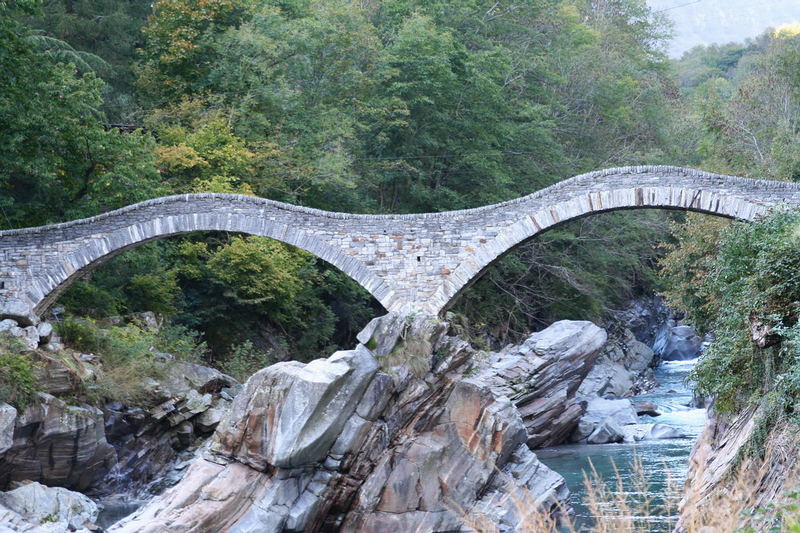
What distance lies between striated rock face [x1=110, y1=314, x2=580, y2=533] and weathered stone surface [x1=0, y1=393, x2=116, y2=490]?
14.5ft

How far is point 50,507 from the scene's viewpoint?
1352cm

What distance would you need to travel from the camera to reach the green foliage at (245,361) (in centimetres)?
2141

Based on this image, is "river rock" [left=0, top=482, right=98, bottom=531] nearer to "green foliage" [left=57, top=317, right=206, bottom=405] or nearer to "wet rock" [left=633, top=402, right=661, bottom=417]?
"green foliage" [left=57, top=317, right=206, bottom=405]

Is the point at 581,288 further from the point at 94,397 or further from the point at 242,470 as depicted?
the point at 242,470

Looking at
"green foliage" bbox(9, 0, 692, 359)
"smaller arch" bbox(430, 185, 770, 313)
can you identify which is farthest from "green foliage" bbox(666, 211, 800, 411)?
"green foliage" bbox(9, 0, 692, 359)

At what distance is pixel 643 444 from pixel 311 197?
11964 mm

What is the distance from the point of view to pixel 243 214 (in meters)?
20.0

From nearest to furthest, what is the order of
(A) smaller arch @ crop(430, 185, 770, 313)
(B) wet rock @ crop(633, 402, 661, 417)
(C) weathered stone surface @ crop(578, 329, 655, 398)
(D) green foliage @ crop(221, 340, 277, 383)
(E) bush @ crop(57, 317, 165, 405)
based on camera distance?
(E) bush @ crop(57, 317, 165, 405) < (A) smaller arch @ crop(430, 185, 770, 313) < (D) green foliage @ crop(221, 340, 277, 383) < (B) wet rock @ crop(633, 402, 661, 417) < (C) weathered stone surface @ crop(578, 329, 655, 398)

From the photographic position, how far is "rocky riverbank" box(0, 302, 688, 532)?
36.6 ft

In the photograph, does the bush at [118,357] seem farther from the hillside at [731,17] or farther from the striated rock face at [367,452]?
the hillside at [731,17]

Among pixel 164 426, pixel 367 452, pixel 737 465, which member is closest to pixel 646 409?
pixel 164 426

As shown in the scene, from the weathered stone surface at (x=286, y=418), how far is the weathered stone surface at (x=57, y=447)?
4.70 meters

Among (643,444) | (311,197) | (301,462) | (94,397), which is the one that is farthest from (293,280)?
(301,462)

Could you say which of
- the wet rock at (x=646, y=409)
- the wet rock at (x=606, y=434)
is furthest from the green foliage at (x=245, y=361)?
the wet rock at (x=646, y=409)
